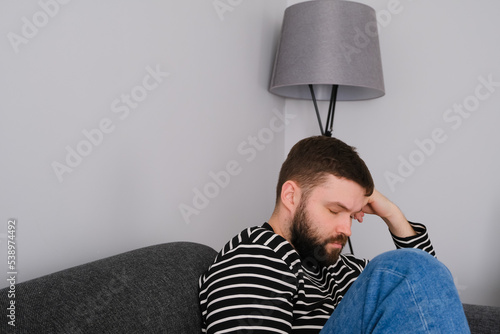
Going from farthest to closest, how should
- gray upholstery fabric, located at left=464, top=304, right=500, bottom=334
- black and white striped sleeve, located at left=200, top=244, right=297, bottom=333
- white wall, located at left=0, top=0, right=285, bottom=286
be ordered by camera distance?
gray upholstery fabric, located at left=464, top=304, right=500, bottom=334
white wall, located at left=0, top=0, right=285, bottom=286
black and white striped sleeve, located at left=200, top=244, right=297, bottom=333

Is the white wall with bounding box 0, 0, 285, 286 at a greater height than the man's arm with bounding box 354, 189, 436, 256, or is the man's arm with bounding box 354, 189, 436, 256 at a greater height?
the white wall with bounding box 0, 0, 285, 286

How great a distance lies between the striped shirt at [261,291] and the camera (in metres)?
0.94

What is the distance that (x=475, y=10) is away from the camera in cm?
217

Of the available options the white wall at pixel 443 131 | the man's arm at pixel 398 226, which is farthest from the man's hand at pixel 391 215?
the white wall at pixel 443 131

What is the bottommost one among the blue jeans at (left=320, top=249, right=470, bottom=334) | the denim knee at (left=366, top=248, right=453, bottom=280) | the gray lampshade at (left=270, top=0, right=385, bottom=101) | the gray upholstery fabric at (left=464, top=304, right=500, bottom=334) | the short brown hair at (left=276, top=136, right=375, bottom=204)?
the gray upholstery fabric at (left=464, top=304, right=500, bottom=334)

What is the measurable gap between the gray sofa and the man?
6 cm

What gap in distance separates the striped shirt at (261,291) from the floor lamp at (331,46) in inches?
38.5

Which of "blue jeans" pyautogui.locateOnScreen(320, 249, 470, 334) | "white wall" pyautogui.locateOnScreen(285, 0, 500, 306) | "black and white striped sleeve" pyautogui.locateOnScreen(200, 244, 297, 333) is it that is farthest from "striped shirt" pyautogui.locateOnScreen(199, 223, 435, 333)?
"white wall" pyautogui.locateOnScreen(285, 0, 500, 306)

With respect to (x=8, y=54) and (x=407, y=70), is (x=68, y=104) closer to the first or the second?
(x=8, y=54)

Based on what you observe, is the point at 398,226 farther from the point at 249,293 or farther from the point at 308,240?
the point at 249,293

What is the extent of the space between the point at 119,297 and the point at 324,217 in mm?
523

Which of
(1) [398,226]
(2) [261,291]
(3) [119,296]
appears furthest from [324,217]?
(3) [119,296]

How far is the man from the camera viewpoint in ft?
2.65

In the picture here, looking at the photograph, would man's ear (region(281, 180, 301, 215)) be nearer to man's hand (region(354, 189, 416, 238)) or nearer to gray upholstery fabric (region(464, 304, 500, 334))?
man's hand (region(354, 189, 416, 238))
